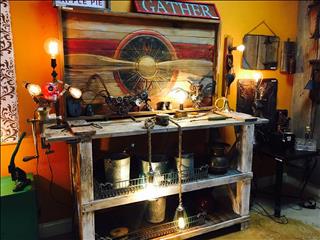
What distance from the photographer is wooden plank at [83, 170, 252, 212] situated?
1.79 metres

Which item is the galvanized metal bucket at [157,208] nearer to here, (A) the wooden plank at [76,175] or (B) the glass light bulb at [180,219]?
(B) the glass light bulb at [180,219]

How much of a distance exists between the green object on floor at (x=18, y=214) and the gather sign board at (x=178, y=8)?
1.53 meters

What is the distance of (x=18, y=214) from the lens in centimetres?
180

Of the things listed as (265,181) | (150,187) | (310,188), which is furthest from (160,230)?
(310,188)

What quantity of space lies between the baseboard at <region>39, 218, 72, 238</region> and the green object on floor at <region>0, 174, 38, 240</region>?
382 millimetres

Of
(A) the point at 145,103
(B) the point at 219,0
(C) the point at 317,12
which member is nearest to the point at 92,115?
(A) the point at 145,103

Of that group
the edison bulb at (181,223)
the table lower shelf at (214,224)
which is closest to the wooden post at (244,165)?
the table lower shelf at (214,224)

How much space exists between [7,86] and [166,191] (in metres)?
1.32

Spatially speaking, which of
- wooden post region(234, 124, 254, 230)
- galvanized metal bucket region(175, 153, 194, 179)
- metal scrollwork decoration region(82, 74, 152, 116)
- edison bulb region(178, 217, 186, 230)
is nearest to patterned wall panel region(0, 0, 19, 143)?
metal scrollwork decoration region(82, 74, 152, 116)

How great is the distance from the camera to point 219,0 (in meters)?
2.55

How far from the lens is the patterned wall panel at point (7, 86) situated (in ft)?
6.24

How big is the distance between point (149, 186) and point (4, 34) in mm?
1412

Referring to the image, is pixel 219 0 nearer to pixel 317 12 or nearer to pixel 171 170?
pixel 317 12

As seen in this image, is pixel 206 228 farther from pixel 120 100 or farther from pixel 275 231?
pixel 120 100
